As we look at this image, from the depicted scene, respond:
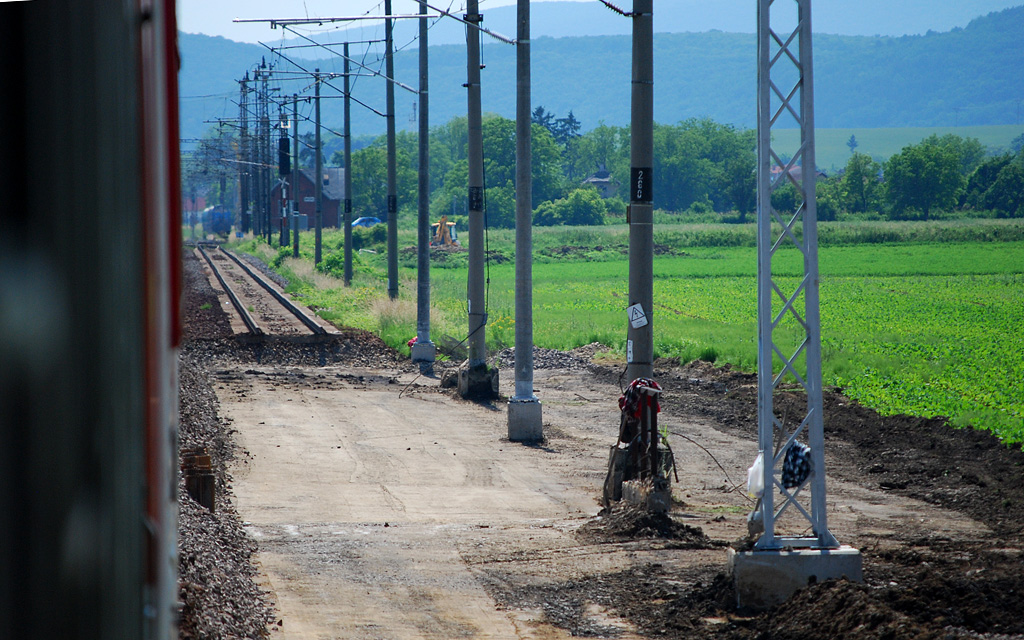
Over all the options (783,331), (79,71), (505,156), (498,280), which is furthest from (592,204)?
(79,71)

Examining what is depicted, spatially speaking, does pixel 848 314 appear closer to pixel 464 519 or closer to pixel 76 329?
pixel 464 519

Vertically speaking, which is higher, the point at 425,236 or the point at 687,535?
the point at 425,236

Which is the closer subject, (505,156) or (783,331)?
(783,331)

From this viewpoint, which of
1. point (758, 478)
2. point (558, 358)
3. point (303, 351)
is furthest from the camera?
point (303, 351)

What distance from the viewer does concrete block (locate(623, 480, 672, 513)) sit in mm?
10258

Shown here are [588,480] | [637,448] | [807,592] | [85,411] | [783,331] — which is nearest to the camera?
[85,411]

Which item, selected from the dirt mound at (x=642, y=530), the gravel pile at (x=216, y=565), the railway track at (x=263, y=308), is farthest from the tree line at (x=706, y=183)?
the dirt mound at (x=642, y=530)

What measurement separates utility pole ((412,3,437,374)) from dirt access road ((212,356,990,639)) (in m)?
4.98

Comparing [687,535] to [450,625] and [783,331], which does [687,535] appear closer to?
[450,625]

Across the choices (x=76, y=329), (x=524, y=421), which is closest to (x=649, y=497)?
(x=524, y=421)

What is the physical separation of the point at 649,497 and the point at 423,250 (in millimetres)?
14781

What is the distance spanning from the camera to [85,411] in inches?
57.8

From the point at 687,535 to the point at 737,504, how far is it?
2069mm

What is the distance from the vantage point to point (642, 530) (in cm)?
1000
